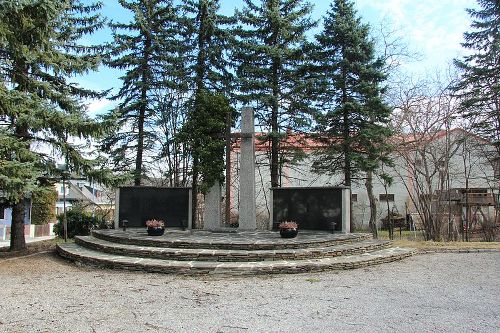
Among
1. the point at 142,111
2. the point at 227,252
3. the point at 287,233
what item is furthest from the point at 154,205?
Answer: the point at 227,252

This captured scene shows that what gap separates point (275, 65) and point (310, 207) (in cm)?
685

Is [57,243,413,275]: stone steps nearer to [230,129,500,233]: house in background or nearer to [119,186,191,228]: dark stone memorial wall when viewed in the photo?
[119,186,191,228]: dark stone memorial wall

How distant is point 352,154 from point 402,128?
4.80 metres

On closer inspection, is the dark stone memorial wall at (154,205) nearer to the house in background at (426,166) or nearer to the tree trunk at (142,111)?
the tree trunk at (142,111)

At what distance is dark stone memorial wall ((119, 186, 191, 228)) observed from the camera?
14594 millimetres

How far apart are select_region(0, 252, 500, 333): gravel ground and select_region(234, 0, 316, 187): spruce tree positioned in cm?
926

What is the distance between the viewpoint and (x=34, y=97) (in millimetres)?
10719

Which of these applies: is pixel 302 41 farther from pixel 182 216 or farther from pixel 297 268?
pixel 297 268

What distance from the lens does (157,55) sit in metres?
18.0

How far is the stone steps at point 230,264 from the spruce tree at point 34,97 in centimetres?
247

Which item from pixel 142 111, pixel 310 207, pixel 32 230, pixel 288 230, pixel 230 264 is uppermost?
pixel 142 111

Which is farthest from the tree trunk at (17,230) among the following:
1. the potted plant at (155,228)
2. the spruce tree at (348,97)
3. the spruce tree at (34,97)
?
the spruce tree at (348,97)

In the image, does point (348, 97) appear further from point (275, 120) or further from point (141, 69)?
point (141, 69)

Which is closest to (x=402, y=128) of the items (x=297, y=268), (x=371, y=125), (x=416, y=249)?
(x=371, y=125)
